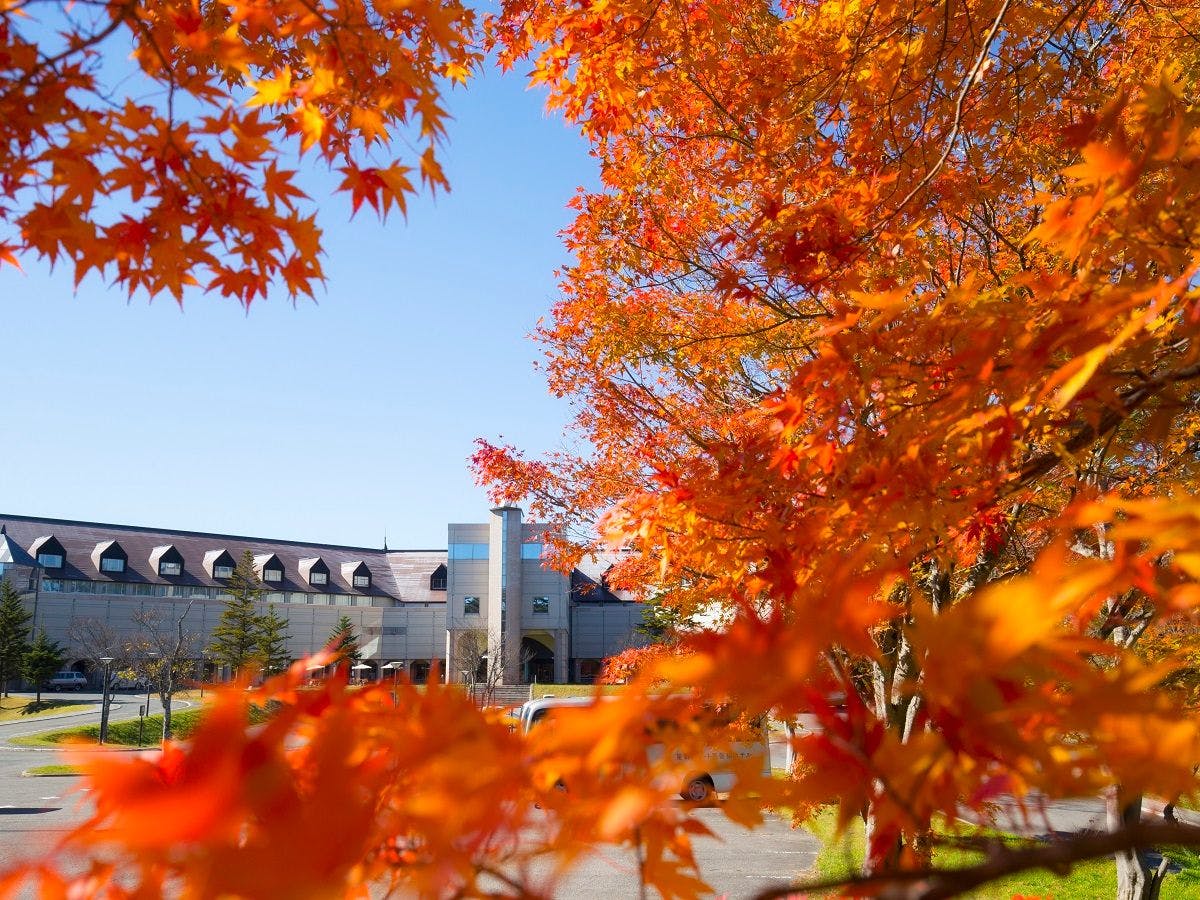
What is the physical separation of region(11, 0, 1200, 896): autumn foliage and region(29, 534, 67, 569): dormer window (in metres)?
41.2

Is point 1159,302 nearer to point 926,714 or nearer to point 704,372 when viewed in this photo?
point 926,714

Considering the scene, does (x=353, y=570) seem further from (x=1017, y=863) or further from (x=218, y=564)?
(x=1017, y=863)

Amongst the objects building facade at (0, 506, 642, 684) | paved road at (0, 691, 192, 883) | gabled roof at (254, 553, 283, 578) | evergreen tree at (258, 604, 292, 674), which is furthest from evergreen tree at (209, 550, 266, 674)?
gabled roof at (254, 553, 283, 578)

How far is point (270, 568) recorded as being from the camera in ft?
139

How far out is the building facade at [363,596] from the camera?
3616cm

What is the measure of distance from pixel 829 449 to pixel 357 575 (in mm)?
45072

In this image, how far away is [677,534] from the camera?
3305mm

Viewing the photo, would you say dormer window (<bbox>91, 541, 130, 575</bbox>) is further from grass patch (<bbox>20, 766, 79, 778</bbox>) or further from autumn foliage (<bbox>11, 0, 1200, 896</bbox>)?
autumn foliage (<bbox>11, 0, 1200, 896</bbox>)

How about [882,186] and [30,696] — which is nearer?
[882,186]

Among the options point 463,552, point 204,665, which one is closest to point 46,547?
point 204,665

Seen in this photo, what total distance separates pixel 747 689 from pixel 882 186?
11.9ft

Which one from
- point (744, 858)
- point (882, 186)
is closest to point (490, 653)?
point (744, 858)

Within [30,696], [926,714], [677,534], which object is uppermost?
[677,534]

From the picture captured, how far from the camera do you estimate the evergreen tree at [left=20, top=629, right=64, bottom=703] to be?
32625mm
